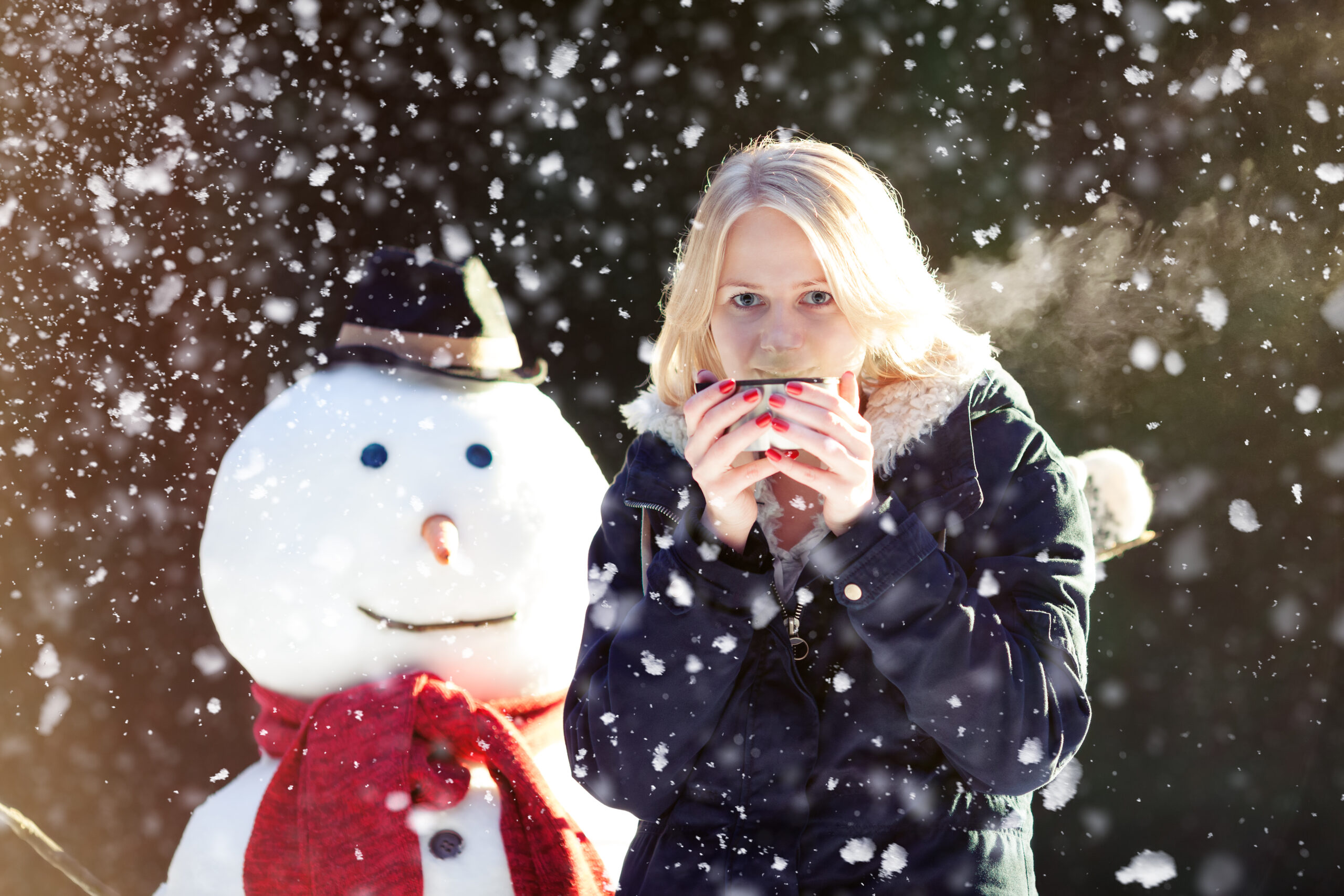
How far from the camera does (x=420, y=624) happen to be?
4.77 ft

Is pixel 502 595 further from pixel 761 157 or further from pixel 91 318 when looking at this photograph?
pixel 91 318

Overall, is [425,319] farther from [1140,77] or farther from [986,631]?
[1140,77]

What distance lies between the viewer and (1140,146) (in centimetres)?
180

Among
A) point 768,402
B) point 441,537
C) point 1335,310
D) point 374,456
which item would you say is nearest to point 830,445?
point 768,402

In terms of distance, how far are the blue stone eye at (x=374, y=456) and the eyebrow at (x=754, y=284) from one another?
2.19 ft

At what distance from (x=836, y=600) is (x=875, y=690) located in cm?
10

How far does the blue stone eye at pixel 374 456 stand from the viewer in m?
1.46

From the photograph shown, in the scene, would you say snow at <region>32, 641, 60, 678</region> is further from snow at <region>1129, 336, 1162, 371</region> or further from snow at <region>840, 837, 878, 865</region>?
snow at <region>1129, 336, 1162, 371</region>

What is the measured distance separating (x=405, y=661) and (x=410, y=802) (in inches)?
8.2

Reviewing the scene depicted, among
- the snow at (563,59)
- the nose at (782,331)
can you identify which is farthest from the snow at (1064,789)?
the snow at (563,59)

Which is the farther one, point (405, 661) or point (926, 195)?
point (926, 195)

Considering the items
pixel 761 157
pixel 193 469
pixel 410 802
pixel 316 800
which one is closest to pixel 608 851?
pixel 410 802

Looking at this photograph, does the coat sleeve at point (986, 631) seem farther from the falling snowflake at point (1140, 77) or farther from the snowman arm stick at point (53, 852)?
the snowman arm stick at point (53, 852)

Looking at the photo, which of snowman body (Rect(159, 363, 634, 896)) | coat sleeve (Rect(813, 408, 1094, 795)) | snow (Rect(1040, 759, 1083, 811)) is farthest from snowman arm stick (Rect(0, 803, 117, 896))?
snow (Rect(1040, 759, 1083, 811))
